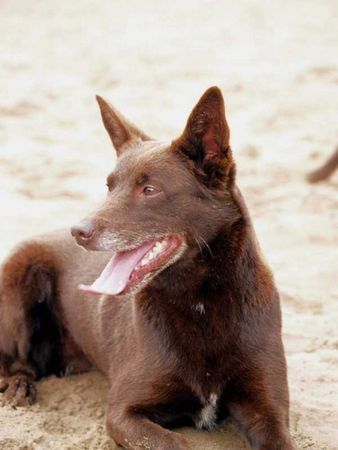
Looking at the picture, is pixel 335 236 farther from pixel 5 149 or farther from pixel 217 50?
pixel 217 50

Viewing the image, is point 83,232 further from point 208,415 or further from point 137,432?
point 208,415

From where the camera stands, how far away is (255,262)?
4.36 meters

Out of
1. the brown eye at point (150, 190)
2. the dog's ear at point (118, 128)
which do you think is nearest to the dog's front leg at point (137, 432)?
the brown eye at point (150, 190)

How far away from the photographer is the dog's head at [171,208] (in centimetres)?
410

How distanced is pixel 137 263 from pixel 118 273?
9cm

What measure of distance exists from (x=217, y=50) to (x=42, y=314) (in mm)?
7040

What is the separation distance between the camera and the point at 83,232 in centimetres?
403

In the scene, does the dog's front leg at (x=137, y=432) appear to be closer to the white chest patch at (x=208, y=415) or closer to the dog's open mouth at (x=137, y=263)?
the white chest patch at (x=208, y=415)

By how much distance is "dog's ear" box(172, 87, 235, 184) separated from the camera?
13.4ft

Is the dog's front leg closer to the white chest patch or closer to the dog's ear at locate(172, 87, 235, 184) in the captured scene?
the white chest patch

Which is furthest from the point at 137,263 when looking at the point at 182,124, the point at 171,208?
the point at 182,124

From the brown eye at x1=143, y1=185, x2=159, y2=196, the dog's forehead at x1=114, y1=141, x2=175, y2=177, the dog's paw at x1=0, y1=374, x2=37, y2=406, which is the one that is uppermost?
the dog's forehead at x1=114, y1=141, x2=175, y2=177

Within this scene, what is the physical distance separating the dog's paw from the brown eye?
139cm

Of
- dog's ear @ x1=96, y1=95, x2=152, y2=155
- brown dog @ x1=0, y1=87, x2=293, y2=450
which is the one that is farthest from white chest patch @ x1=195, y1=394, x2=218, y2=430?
dog's ear @ x1=96, y1=95, x2=152, y2=155
